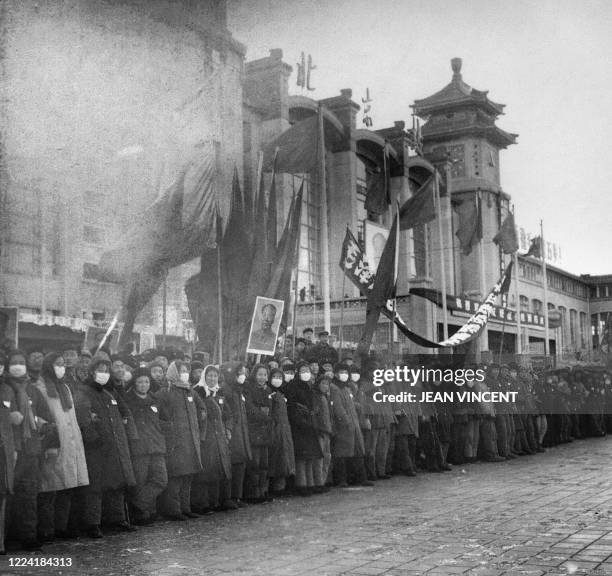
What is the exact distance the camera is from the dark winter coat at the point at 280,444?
404 inches

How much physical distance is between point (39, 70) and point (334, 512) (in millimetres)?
13683

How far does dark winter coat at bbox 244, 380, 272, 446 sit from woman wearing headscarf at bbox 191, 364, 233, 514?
0.54 m

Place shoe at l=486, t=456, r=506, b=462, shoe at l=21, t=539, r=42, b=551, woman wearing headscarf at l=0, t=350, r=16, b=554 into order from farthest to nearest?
shoe at l=486, t=456, r=506, b=462 → shoe at l=21, t=539, r=42, b=551 → woman wearing headscarf at l=0, t=350, r=16, b=554

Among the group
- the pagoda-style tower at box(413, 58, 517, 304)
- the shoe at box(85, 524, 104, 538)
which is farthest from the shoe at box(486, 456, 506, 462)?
the pagoda-style tower at box(413, 58, 517, 304)

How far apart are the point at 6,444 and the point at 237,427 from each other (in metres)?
3.42

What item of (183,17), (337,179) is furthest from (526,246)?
Result: (183,17)

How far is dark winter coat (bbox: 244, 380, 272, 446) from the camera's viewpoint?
989 centimetres

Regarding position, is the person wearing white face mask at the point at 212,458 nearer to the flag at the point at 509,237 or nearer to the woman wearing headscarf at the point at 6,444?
the woman wearing headscarf at the point at 6,444

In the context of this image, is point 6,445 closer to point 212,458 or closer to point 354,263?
point 212,458

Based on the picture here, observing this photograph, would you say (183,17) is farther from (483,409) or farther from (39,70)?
(483,409)

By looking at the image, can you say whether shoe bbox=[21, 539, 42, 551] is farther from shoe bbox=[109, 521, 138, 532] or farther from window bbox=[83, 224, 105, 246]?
window bbox=[83, 224, 105, 246]

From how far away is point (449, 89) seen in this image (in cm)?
3953

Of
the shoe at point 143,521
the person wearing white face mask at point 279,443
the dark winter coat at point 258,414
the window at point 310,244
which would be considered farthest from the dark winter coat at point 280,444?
the window at point 310,244

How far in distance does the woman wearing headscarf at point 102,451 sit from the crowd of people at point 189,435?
0.01 meters
